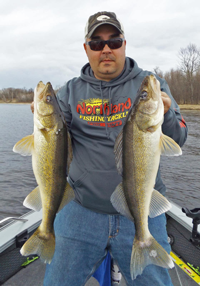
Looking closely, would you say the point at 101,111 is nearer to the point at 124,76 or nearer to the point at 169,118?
the point at 124,76

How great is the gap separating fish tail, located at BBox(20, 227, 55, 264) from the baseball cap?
7.37 feet

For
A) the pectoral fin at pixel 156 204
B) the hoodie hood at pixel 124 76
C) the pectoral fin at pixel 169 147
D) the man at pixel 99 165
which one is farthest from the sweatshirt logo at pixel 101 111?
the pectoral fin at pixel 156 204

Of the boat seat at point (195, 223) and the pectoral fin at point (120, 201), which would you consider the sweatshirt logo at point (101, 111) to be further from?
the boat seat at point (195, 223)

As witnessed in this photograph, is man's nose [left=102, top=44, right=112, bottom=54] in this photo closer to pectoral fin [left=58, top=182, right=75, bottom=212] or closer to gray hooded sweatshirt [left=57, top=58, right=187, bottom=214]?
gray hooded sweatshirt [left=57, top=58, right=187, bottom=214]

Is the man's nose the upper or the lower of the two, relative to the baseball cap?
lower

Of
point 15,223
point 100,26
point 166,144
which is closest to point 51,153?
point 166,144

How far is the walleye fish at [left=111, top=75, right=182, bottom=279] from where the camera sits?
2.06 meters

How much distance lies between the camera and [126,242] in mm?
2482

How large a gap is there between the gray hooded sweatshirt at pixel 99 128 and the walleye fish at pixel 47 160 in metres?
0.43

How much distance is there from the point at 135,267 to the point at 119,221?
520 millimetres

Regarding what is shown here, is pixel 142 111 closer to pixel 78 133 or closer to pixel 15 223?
pixel 78 133

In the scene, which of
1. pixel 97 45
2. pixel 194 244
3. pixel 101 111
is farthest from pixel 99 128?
pixel 194 244

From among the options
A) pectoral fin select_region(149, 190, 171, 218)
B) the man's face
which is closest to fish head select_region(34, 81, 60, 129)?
the man's face

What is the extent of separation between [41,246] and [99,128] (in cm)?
136
